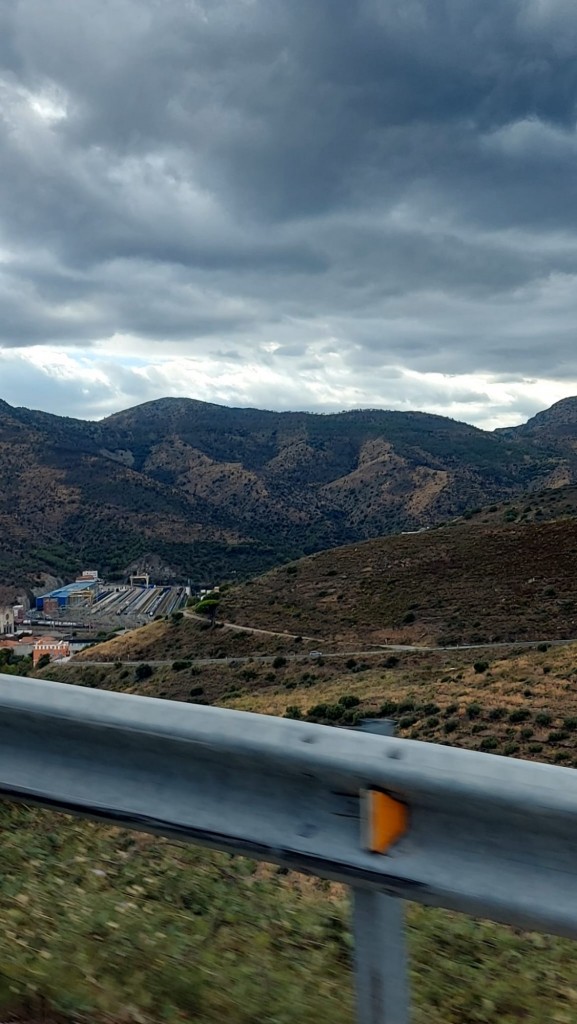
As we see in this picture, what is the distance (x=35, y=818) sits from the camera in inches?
167

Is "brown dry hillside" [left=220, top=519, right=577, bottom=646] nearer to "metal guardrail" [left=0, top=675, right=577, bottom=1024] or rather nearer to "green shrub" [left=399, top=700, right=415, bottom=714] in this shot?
"green shrub" [left=399, top=700, right=415, bottom=714]

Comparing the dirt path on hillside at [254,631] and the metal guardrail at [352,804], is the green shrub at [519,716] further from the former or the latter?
the dirt path on hillside at [254,631]

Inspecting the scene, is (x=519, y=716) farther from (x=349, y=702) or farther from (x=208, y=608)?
(x=208, y=608)

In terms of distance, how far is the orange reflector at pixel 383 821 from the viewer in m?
2.18

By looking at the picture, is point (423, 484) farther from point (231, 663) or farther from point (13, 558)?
point (231, 663)

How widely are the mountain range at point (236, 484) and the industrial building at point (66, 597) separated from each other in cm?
393

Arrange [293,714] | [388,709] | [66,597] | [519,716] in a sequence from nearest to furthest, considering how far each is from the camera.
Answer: [293,714]
[519,716]
[388,709]
[66,597]

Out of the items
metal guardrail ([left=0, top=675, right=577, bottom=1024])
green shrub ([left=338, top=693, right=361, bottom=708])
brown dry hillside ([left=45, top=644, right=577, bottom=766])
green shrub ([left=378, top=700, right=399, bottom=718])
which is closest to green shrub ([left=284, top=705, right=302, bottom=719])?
brown dry hillside ([left=45, top=644, right=577, bottom=766])

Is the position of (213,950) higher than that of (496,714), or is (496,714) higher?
(213,950)

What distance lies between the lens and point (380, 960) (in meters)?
2.15

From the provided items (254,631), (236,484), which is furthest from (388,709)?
(236,484)

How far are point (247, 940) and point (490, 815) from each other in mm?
1170

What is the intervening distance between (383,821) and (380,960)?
339mm

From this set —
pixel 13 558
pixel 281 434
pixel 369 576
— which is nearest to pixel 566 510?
pixel 369 576
